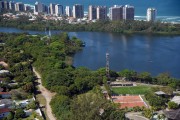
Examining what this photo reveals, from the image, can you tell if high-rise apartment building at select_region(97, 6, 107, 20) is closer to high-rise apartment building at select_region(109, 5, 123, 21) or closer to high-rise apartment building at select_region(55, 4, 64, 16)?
high-rise apartment building at select_region(109, 5, 123, 21)

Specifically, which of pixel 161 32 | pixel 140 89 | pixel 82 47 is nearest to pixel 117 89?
pixel 140 89

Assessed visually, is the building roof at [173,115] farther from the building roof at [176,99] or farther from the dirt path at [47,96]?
the dirt path at [47,96]

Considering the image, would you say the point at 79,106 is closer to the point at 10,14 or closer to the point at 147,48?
the point at 147,48

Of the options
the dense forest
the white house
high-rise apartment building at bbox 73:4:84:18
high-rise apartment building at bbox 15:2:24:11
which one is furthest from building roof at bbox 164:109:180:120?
high-rise apartment building at bbox 15:2:24:11

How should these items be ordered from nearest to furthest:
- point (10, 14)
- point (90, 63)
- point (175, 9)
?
point (90, 63)
point (10, 14)
point (175, 9)

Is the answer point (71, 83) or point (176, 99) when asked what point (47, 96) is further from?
point (176, 99)

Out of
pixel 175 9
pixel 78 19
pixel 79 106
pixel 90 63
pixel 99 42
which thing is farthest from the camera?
pixel 175 9
